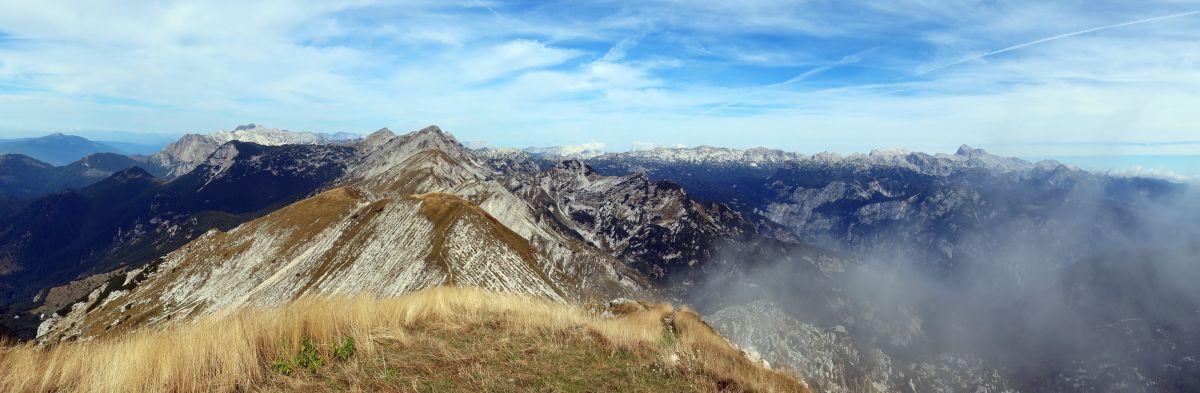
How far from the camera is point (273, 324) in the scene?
37.5ft

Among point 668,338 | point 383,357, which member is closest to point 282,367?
point 383,357

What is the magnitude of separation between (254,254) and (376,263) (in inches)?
1571

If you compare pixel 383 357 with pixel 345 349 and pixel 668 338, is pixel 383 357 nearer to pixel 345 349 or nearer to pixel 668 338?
pixel 345 349

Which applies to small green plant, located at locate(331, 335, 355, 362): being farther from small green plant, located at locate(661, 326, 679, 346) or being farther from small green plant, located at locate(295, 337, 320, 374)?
small green plant, located at locate(661, 326, 679, 346)

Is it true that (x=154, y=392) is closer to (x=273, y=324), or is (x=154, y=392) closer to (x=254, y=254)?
(x=273, y=324)

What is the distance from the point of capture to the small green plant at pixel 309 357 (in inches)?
396

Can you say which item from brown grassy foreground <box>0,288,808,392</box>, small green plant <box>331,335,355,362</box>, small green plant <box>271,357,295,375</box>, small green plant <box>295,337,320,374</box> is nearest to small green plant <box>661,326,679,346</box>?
brown grassy foreground <box>0,288,808,392</box>

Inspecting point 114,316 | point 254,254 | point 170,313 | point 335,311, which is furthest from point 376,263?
point 335,311

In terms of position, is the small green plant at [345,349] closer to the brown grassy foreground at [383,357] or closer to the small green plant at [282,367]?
the brown grassy foreground at [383,357]

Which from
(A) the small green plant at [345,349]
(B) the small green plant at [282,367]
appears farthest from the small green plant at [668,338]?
(B) the small green plant at [282,367]

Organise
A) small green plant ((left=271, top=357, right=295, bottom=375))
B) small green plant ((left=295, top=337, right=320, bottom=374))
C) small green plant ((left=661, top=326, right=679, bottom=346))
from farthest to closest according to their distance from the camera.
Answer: small green plant ((left=661, top=326, right=679, bottom=346)) < small green plant ((left=295, top=337, right=320, bottom=374)) < small green plant ((left=271, top=357, right=295, bottom=375))

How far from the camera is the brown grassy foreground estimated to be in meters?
9.11

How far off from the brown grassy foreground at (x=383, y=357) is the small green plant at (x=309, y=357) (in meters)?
0.03

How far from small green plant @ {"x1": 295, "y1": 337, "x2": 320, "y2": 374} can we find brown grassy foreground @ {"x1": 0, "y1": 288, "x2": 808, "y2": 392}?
0.09 feet
